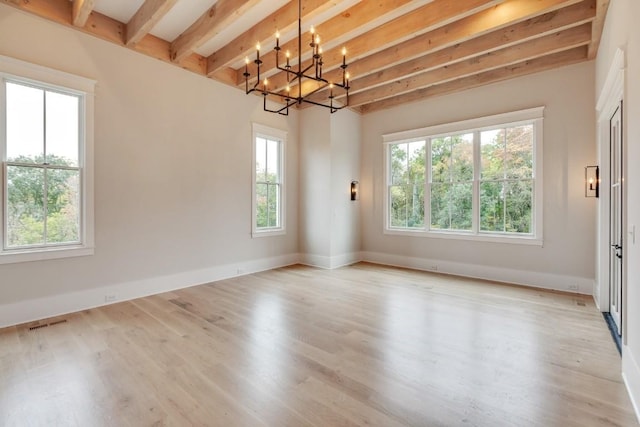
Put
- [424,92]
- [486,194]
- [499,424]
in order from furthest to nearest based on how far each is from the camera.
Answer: [424,92] → [486,194] → [499,424]

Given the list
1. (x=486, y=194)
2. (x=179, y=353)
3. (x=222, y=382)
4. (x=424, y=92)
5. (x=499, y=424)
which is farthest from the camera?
(x=424, y=92)

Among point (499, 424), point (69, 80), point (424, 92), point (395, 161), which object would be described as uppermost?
point (424, 92)

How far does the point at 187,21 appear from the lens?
4090 millimetres

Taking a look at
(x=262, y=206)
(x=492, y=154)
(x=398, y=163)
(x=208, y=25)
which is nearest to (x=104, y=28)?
(x=208, y=25)

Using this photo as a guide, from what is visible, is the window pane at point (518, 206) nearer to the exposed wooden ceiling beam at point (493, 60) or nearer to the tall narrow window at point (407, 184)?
the tall narrow window at point (407, 184)

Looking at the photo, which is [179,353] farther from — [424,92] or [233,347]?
[424,92]

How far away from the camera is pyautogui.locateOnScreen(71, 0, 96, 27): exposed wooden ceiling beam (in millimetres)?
3332

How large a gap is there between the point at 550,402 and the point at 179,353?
277cm

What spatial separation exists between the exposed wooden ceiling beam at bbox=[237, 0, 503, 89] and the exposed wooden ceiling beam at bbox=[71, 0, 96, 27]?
85.2 inches

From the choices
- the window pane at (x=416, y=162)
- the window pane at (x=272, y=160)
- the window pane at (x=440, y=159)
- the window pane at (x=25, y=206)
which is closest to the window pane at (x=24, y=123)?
the window pane at (x=25, y=206)

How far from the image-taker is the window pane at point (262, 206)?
5.91 metres

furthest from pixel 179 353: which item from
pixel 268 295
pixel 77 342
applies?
pixel 268 295

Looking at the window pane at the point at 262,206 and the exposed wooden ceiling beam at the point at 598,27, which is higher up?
the exposed wooden ceiling beam at the point at 598,27

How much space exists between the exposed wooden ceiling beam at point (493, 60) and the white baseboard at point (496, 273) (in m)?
3.08
